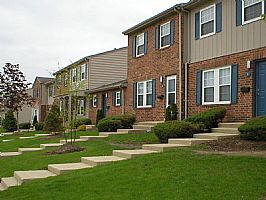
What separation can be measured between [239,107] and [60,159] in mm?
6881

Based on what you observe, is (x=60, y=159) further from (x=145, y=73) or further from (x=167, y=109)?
(x=145, y=73)

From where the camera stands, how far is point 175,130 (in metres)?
13.6

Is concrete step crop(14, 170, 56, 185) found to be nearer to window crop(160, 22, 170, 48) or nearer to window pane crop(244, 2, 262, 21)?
window pane crop(244, 2, 262, 21)

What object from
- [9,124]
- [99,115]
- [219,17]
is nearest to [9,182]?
[219,17]

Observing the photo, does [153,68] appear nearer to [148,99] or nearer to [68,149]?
[148,99]

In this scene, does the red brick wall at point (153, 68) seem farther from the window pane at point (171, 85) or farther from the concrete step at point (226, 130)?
the concrete step at point (226, 130)

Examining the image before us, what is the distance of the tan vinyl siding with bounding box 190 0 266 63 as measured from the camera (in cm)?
1433

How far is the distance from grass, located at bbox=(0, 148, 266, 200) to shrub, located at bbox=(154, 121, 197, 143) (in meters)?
3.57

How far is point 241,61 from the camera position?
15062 millimetres

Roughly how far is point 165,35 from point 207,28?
3.35 m

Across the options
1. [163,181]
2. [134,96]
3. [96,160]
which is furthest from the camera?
[134,96]

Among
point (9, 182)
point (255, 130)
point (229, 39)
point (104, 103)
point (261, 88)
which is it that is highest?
point (229, 39)

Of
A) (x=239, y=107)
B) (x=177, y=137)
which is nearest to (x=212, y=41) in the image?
(x=239, y=107)

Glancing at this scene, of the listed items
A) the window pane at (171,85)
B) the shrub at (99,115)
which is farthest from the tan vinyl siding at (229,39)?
the shrub at (99,115)
